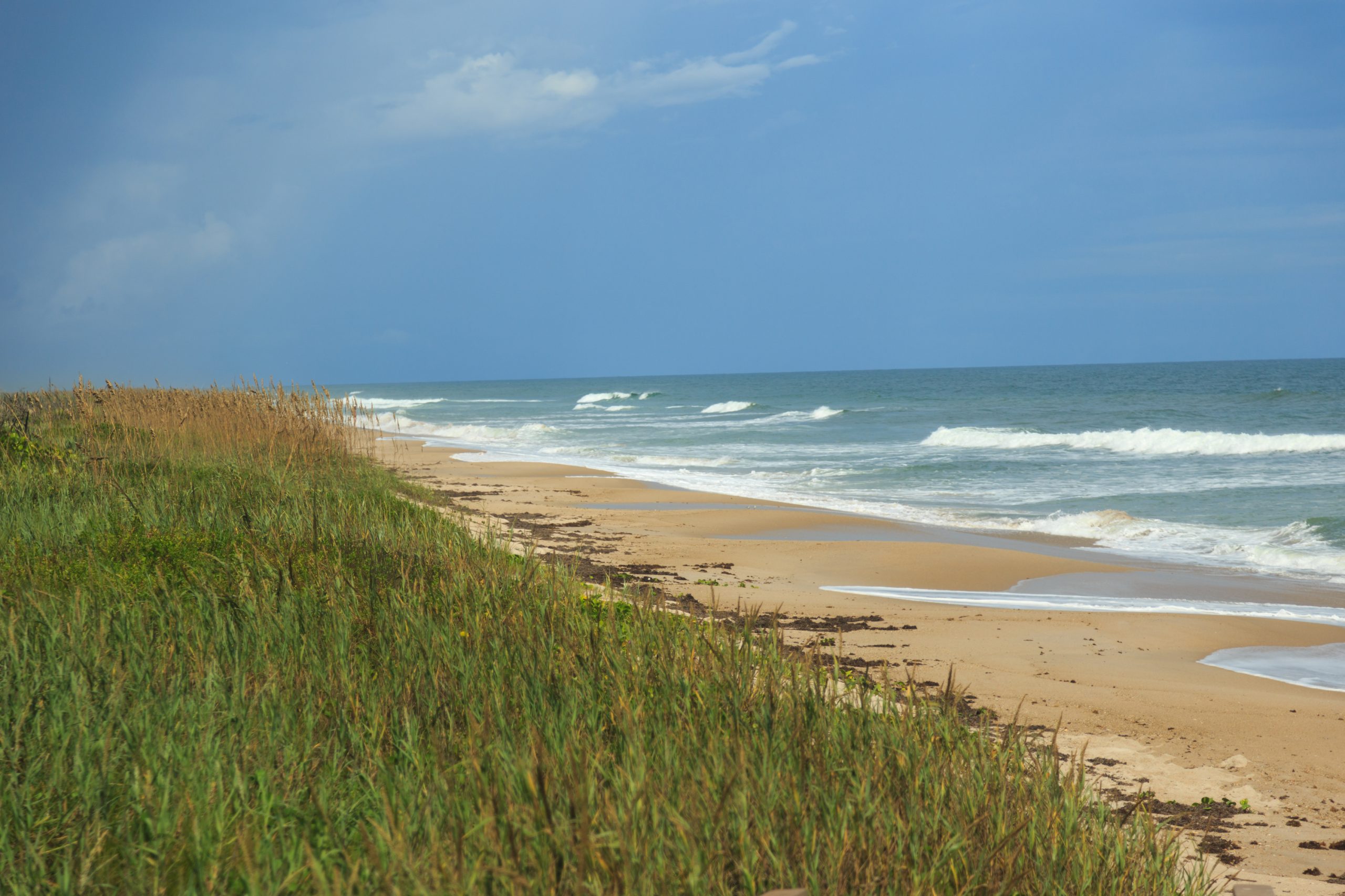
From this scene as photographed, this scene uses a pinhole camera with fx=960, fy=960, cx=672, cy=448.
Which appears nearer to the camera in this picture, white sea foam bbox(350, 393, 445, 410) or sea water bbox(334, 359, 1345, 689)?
sea water bbox(334, 359, 1345, 689)

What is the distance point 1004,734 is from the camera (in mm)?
3611

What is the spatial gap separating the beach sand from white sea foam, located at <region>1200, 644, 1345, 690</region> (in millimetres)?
172

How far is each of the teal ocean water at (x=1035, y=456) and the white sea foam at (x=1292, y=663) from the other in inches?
154

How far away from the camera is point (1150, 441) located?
1187 inches

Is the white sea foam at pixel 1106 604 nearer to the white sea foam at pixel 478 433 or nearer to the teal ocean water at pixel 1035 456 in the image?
the teal ocean water at pixel 1035 456

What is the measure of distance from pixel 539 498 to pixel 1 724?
1388 cm

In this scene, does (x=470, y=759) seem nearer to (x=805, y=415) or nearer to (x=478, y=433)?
(x=478, y=433)

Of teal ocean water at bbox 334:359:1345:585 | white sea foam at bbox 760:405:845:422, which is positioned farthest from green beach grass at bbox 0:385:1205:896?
white sea foam at bbox 760:405:845:422

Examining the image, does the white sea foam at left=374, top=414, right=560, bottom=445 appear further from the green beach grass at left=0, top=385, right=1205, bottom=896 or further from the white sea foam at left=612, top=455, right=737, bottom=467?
the green beach grass at left=0, top=385, right=1205, bottom=896

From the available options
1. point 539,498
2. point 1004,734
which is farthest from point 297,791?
point 539,498

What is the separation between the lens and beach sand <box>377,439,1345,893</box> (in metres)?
4.91

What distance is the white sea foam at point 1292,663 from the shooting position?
23.7 ft

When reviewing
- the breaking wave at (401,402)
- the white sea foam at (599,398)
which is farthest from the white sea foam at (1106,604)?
the white sea foam at (599,398)

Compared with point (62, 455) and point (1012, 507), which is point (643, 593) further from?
point (1012, 507)
